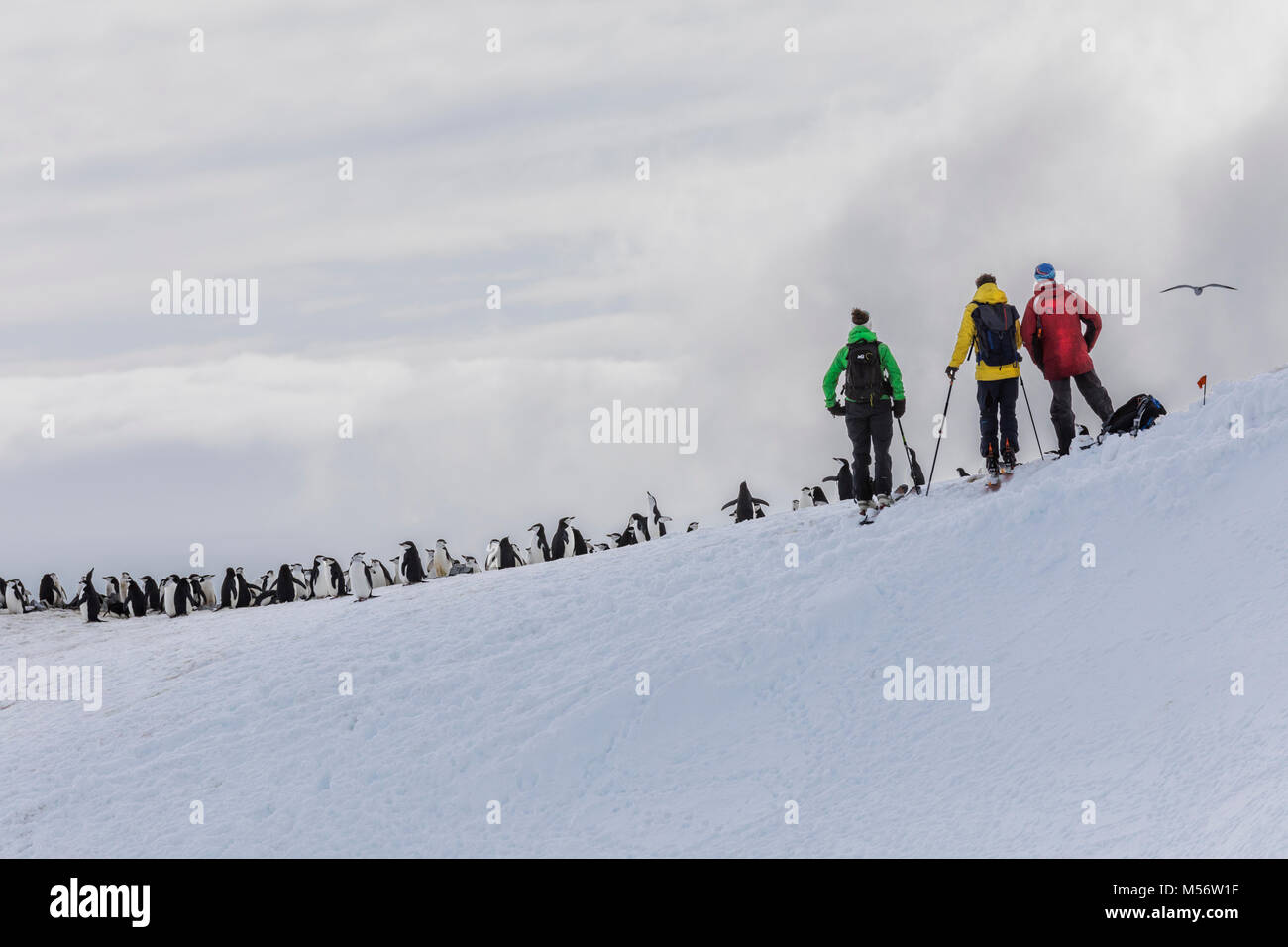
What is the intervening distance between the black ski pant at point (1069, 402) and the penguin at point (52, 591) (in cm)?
2743

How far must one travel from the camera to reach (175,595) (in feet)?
88.1

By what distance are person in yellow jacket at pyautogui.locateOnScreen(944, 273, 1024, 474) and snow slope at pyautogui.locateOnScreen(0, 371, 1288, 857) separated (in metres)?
0.97

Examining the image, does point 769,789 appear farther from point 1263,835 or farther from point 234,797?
point 234,797

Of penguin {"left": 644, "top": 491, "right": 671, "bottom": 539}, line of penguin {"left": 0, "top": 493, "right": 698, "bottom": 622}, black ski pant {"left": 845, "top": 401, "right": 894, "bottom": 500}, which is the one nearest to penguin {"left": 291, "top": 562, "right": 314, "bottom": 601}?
line of penguin {"left": 0, "top": 493, "right": 698, "bottom": 622}

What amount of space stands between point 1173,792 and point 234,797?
31.1 feet

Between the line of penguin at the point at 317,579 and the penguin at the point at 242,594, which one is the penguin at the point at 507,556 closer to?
the line of penguin at the point at 317,579

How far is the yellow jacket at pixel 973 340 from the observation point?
14688 millimetres

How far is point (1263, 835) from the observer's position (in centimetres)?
778

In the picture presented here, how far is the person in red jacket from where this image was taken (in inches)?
592
